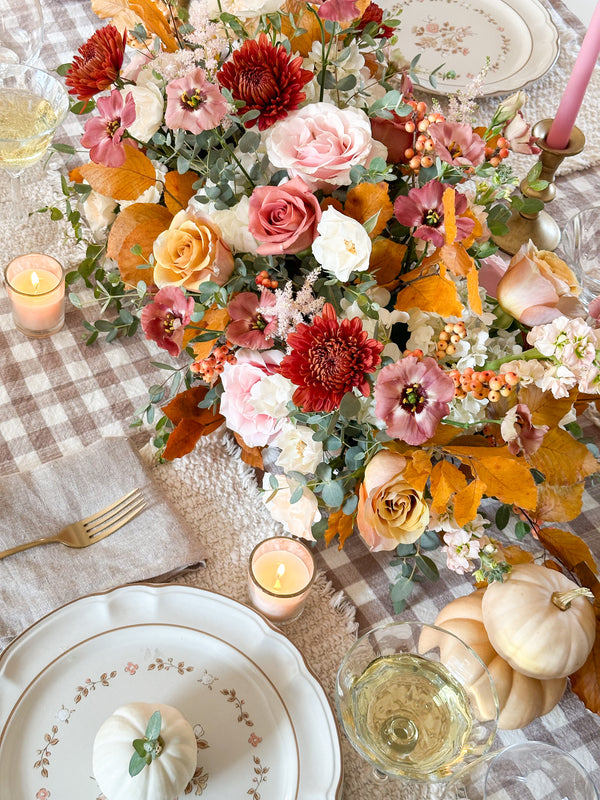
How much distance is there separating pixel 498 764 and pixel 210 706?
Result: 0.80ft

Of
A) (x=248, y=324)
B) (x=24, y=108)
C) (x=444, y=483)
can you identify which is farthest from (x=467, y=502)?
(x=24, y=108)

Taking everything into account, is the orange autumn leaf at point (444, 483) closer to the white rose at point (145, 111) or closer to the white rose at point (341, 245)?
the white rose at point (341, 245)

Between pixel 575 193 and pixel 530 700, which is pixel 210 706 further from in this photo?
pixel 575 193

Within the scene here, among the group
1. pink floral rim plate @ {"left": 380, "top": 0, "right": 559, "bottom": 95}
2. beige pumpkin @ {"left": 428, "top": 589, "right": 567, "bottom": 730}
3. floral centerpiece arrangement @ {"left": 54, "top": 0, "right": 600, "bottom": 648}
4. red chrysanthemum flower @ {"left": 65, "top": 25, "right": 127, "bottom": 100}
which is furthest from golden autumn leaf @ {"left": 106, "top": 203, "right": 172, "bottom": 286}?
pink floral rim plate @ {"left": 380, "top": 0, "right": 559, "bottom": 95}

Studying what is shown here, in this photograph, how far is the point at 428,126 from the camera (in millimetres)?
667

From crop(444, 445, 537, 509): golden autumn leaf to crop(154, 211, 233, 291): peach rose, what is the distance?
275 millimetres

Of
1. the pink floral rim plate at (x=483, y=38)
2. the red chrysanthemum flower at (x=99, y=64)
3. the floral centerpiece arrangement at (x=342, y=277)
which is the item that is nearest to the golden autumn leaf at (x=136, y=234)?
the floral centerpiece arrangement at (x=342, y=277)

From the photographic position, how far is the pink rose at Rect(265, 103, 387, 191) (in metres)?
0.68

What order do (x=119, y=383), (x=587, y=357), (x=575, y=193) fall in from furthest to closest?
(x=575, y=193) → (x=119, y=383) → (x=587, y=357)

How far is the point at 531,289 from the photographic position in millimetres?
670

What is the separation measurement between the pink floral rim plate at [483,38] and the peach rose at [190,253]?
67cm

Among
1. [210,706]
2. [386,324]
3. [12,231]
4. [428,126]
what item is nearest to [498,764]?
[210,706]

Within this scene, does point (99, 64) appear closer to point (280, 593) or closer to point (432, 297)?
point (432, 297)

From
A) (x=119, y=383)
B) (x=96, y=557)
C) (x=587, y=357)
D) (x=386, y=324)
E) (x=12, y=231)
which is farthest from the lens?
(x=12, y=231)
